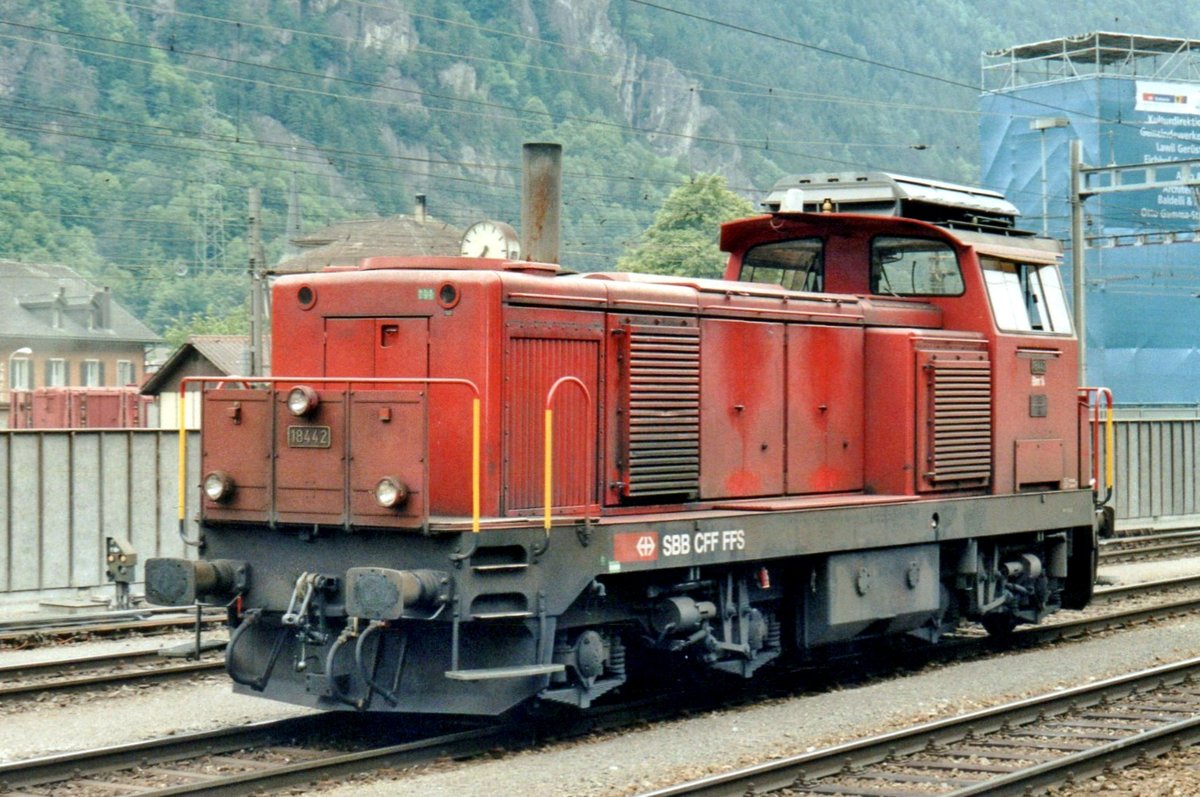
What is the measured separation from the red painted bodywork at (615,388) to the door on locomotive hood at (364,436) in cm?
1

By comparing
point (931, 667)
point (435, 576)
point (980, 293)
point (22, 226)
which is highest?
point (22, 226)

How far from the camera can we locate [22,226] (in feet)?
247

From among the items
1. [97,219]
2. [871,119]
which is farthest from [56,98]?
[871,119]

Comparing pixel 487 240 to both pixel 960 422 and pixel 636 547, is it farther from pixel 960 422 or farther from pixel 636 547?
pixel 636 547

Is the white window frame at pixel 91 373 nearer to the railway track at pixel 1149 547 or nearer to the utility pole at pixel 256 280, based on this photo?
the utility pole at pixel 256 280

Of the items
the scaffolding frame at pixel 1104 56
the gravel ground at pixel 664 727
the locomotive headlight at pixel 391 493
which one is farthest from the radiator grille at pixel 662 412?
the scaffolding frame at pixel 1104 56

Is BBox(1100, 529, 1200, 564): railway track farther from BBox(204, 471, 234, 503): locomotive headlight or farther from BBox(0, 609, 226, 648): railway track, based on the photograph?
BBox(204, 471, 234, 503): locomotive headlight

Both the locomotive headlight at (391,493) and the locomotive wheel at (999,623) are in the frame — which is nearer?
the locomotive headlight at (391,493)

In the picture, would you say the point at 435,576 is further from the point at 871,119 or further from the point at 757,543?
the point at 871,119

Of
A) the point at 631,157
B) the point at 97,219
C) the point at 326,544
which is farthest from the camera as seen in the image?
the point at 631,157

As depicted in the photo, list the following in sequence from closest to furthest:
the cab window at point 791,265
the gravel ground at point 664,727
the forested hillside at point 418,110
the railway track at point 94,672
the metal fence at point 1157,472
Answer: the gravel ground at point 664,727
the railway track at point 94,672
the cab window at point 791,265
the metal fence at point 1157,472
the forested hillside at point 418,110

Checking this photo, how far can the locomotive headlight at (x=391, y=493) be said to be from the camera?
8336mm

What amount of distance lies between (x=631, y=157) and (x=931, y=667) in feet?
307

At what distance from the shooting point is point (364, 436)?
860 cm
